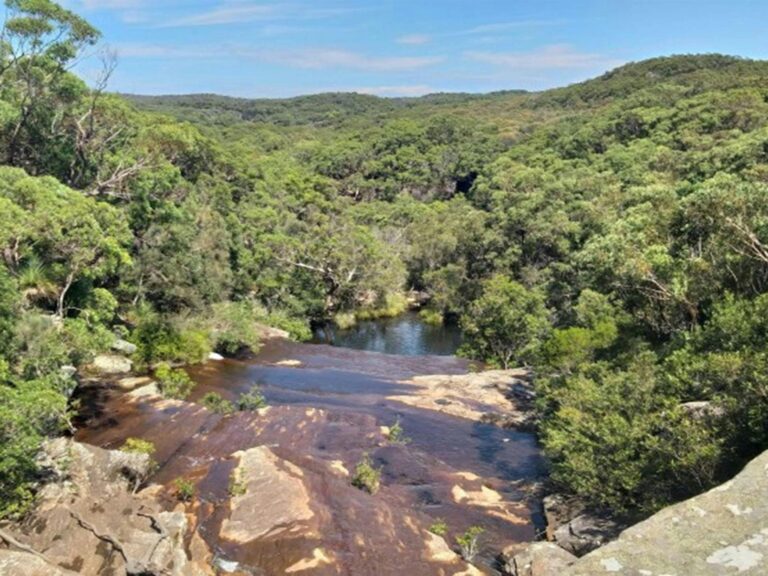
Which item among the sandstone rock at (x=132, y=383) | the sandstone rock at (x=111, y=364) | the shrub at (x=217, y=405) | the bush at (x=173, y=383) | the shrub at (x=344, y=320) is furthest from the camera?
the shrub at (x=344, y=320)

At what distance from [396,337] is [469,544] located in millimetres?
41078

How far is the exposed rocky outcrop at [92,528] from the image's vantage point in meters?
12.6

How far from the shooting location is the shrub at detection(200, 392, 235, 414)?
23984 millimetres

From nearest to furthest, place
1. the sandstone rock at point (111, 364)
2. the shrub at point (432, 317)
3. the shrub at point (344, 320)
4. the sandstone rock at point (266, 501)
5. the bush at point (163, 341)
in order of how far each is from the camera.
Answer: the sandstone rock at point (266, 501), the sandstone rock at point (111, 364), the bush at point (163, 341), the shrub at point (344, 320), the shrub at point (432, 317)

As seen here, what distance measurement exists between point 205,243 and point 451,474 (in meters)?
26.1

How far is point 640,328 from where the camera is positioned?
27016mm

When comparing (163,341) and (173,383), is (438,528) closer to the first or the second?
(173,383)

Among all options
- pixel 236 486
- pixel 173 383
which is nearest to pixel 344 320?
pixel 173 383

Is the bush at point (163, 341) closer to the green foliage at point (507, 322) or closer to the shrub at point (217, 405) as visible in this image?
the shrub at point (217, 405)

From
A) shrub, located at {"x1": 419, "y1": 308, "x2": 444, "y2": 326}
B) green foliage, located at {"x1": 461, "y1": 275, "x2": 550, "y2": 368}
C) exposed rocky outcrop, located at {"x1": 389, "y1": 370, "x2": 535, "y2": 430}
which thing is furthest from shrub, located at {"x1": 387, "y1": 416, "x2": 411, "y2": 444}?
shrub, located at {"x1": 419, "y1": 308, "x2": 444, "y2": 326}

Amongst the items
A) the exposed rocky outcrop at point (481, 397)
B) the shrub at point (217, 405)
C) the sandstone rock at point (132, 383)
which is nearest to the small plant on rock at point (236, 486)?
the shrub at point (217, 405)

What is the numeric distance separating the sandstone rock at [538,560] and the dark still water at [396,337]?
35668 millimetres

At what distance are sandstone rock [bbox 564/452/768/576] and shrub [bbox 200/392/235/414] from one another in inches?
832

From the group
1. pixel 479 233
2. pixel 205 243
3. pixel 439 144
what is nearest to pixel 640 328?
pixel 205 243
